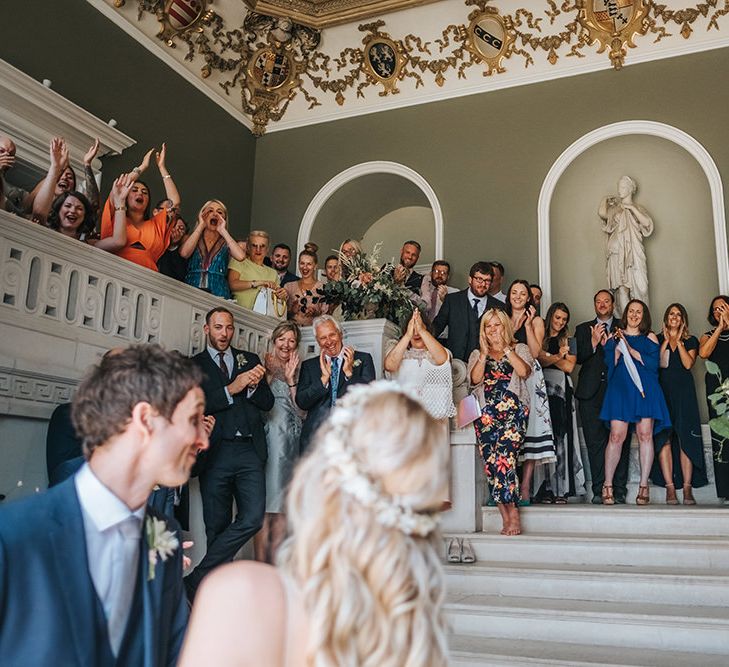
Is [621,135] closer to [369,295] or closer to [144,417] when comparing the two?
[369,295]

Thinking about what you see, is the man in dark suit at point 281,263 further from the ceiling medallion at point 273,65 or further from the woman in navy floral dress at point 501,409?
the ceiling medallion at point 273,65

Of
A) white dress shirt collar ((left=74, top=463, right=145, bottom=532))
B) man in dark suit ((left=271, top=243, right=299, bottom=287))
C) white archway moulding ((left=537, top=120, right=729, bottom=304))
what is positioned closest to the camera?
white dress shirt collar ((left=74, top=463, right=145, bottom=532))

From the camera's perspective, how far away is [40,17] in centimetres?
760

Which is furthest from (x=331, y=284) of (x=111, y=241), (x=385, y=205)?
(x=385, y=205)

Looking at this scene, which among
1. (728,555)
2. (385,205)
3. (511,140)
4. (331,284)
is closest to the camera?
(728,555)

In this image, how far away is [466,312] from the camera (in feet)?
25.0

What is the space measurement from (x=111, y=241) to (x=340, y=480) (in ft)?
15.5

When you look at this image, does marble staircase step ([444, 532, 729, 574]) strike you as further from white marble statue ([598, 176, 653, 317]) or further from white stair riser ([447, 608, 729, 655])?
white marble statue ([598, 176, 653, 317])

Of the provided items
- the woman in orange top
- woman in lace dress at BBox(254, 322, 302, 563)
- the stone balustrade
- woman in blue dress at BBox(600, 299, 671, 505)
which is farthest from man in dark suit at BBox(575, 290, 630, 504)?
the woman in orange top

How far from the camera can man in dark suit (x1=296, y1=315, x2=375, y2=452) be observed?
5754 mm

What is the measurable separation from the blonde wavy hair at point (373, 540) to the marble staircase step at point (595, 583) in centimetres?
385

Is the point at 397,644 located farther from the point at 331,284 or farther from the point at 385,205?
the point at 385,205

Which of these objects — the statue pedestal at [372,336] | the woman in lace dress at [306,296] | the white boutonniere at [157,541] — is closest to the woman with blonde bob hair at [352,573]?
the white boutonniere at [157,541]

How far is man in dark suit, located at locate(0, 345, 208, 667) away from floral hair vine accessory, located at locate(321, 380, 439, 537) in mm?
586
